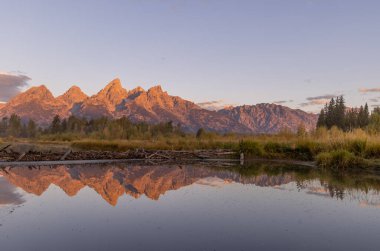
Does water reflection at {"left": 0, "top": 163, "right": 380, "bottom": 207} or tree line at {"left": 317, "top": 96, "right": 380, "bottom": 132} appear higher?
tree line at {"left": 317, "top": 96, "right": 380, "bottom": 132}

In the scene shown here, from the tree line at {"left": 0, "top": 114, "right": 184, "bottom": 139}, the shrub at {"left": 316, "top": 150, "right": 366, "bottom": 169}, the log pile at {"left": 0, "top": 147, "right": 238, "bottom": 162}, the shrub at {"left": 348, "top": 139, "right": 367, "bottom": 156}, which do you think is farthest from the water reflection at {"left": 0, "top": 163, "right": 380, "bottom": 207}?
the tree line at {"left": 0, "top": 114, "right": 184, "bottom": 139}

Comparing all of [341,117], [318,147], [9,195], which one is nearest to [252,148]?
[318,147]

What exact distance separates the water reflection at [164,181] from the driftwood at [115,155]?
3.57 metres

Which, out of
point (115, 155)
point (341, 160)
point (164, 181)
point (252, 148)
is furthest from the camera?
point (252, 148)

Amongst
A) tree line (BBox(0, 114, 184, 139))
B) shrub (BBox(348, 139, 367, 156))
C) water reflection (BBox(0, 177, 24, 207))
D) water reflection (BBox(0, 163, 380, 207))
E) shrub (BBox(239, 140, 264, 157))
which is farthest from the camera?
tree line (BBox(0, 114, 184, 139))

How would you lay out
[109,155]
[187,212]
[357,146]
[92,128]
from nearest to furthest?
[187,212], [357,146], [109,155], [92,128]

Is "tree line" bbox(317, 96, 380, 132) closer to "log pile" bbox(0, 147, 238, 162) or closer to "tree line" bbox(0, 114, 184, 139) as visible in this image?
"tree line" bbox(0, 114, 184, 139)

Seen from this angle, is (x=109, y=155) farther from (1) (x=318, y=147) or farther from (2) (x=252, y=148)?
(1) (x=318, y=147)

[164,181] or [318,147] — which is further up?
[318,147]

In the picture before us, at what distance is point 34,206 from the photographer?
8.62 meters

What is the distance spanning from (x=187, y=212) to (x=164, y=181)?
4.87 meters

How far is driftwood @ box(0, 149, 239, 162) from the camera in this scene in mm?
19641

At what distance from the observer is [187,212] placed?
8320 mm

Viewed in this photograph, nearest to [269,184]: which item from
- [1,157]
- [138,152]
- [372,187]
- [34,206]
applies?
[372,187]
